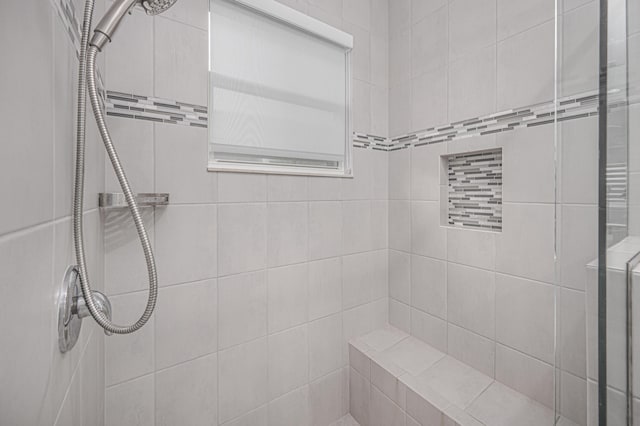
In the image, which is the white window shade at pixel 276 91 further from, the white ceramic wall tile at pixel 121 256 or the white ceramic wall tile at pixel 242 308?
the white ceramic wall tile at pixel 242 308

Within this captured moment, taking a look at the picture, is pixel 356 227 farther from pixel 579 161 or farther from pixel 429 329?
pixel 579 161

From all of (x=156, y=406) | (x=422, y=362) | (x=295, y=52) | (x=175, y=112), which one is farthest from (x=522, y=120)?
(x=156, y=406)

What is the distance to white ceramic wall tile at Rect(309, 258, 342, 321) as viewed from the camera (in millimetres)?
1445

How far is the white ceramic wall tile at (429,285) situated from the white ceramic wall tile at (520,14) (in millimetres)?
1136

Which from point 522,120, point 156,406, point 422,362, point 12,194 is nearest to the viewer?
point 12,194

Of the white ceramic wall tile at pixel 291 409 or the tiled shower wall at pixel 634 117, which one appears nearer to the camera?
the tiled shower wall at pixel 634 117

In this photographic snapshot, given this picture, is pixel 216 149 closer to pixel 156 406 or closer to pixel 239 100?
pixel 239 100

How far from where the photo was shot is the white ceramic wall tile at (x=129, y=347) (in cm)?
95

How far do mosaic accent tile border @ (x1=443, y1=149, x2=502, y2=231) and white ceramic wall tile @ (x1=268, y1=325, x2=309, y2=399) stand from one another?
1047mm

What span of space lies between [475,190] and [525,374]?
2.80 feet

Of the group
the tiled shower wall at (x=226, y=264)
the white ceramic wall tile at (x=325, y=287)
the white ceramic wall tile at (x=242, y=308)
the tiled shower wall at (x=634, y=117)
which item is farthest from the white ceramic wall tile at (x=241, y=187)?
the tiled shower wall at (x=634, y=117)

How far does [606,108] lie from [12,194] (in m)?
1.00

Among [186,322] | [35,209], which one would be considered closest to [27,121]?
[35,209]

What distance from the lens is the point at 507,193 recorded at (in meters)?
1.20
